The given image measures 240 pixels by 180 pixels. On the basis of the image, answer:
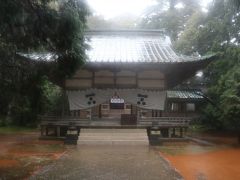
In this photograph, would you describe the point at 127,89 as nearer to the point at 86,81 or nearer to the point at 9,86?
the point at 86,81

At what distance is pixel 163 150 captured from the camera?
1867 cm

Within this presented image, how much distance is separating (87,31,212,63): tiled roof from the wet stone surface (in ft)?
18.0

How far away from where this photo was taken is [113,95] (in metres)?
22.9

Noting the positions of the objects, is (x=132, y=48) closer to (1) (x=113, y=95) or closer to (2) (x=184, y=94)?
(1) (x=113, y=95)

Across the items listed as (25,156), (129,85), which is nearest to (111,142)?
(129,85)

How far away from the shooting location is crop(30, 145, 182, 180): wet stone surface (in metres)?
11.2

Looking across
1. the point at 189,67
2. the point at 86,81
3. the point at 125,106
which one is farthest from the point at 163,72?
the point at 125,106

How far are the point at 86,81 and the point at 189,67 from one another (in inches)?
250

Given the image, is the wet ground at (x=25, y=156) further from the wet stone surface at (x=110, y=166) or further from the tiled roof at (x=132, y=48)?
the tiled roof at (x=132, y=48)

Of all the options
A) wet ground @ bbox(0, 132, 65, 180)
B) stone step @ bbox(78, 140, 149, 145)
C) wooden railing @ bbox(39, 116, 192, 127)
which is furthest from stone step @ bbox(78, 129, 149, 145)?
wet ground @ bbox(0, 132, 65, 180)

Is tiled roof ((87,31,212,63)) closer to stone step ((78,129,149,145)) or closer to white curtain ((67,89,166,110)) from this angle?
white curtain ((67,89,166,110))

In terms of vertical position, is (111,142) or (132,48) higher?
(132,48)

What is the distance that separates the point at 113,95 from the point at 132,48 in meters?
4.27

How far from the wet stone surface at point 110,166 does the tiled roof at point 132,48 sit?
216 inches
